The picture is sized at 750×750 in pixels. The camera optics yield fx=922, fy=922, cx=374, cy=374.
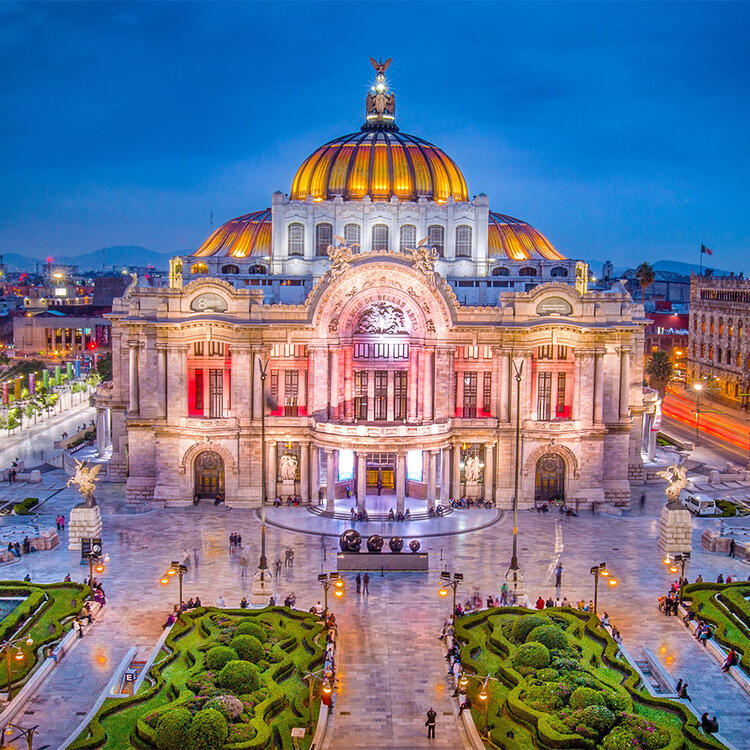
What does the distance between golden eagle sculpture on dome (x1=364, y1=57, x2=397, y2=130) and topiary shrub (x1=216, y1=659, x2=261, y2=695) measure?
67.3 metres

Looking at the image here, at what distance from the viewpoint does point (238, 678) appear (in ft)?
129

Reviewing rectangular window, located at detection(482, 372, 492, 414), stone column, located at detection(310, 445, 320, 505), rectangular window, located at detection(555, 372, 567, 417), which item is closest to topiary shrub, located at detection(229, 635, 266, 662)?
stone column, located at detection(310, 445, 320, 505)

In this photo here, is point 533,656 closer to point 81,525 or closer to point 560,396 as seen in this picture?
point 81,525

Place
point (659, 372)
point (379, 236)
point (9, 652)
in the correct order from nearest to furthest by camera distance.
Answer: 1. point (9, 652)
2. point (379, 236)
3. point (659, 372)

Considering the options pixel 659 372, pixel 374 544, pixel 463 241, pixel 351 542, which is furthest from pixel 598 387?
pixel 659 372

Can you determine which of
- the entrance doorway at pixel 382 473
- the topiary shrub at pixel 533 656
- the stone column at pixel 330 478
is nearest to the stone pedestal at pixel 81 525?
the stone column at pixel 330 478

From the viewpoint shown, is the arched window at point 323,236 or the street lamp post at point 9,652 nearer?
the street lamp post at point 9,652

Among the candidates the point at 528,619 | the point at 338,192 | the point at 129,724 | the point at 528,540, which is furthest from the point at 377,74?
the point at 129,724

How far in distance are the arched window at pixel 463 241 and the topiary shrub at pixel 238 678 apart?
55409mm

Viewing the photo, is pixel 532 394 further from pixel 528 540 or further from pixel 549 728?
pixel 549 728

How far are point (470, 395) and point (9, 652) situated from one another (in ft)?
147

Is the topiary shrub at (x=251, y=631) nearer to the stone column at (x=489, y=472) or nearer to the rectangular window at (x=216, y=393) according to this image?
the rectangular window at (x=216, y=393)

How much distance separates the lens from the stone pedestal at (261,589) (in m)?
53.4

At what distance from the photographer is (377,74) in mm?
95125
